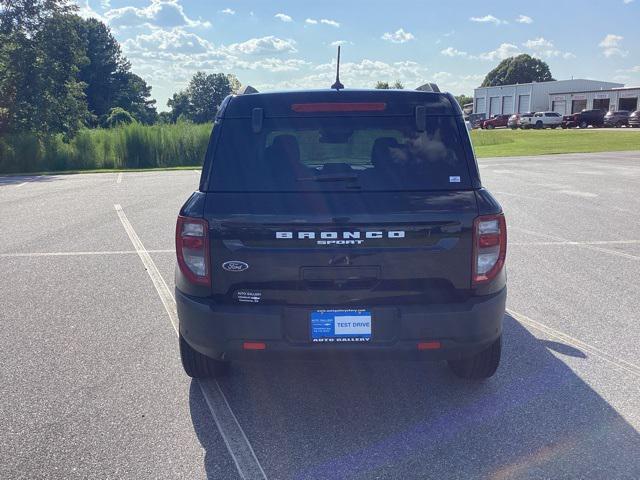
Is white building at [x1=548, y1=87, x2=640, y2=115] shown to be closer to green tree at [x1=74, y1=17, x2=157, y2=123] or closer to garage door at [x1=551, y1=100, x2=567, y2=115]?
garage door at [x1=551, y1=100, x2=567, y2=115]

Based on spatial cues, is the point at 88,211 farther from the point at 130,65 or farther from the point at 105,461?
the point at 130,65

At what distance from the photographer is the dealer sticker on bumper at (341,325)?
327 centimetres

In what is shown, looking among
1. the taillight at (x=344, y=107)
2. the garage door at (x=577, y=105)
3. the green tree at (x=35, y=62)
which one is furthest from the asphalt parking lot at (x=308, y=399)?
the garage door at (x=577, y=105)

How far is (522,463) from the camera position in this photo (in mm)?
3051

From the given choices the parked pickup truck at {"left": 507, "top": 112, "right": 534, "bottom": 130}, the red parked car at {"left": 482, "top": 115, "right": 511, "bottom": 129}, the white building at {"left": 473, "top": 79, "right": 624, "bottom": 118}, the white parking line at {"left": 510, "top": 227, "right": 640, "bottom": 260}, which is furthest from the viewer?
the white building at {"left": 473, "top": 79, "right": 624, "bottom": 118}

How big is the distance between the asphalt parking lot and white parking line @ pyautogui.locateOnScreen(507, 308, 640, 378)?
0.05 ft

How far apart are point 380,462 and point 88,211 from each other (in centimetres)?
1120

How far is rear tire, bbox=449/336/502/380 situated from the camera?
3.82 metres

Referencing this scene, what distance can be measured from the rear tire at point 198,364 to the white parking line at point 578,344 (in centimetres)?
272

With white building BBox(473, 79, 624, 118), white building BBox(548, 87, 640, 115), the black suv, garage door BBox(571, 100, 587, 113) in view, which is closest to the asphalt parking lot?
the black suv

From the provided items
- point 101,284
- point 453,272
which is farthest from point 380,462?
point 101,284

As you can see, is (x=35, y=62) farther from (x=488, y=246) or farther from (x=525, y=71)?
(x=525, y=71)

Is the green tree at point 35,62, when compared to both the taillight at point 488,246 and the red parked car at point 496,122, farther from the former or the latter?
the red parked car at point 496,122

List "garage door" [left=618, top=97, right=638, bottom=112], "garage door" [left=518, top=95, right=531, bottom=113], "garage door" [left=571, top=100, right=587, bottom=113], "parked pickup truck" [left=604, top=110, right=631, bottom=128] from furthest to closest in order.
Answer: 1. "garage door" [left=518, top=95, right=531, bottom=113]
2. "garage door" [left=571, top=100, right=587, bottom=113]
3. "garage door" [left=618, top=97, right=638, bottom=112]
4. "parked pickup truck" [left=604, top=110, right=631, bottom=128]
